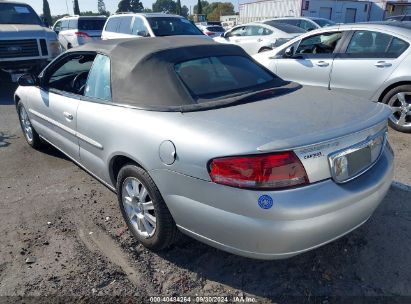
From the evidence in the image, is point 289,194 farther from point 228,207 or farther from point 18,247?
point 18,247

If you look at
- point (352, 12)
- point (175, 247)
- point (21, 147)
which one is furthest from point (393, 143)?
point (352, 12)

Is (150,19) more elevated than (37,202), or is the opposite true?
(150,19)

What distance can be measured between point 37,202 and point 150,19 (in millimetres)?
7943

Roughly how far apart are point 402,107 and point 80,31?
12658 mm

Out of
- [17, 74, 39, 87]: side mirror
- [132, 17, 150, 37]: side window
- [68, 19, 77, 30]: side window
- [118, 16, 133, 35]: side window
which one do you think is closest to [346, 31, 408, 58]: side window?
[17, 74, 39, 87]: side mirror

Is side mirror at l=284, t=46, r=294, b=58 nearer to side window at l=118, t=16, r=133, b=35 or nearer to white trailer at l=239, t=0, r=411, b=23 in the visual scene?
side window at l=118, t=16, r=133, b=35

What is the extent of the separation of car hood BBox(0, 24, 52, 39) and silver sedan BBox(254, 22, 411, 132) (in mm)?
6595

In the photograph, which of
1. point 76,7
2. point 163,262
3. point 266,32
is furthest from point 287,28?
point 76,7

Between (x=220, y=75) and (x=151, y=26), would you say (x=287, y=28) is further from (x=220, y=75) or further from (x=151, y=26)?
(x=220, y=75)

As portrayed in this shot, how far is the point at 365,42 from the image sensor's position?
588 cm

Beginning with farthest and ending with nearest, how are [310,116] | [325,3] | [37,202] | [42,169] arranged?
[325,3] → [42,169] → [37,202] → [310,116]

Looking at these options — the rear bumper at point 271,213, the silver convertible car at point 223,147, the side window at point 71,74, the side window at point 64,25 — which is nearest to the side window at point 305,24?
the side window at point 64,25

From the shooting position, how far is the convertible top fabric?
2.89 metres

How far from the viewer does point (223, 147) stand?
2.28m
